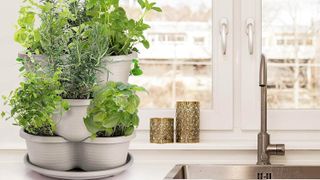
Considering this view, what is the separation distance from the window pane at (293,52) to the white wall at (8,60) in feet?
3.28

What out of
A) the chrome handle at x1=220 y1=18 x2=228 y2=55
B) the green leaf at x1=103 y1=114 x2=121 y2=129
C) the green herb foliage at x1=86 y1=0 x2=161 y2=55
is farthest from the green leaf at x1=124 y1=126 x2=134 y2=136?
the chrome handle at x1=220 y1=18 x2=228 y2=55

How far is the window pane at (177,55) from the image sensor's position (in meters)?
2.34

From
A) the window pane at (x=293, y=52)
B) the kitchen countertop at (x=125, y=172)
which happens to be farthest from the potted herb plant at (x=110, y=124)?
the window pane at (x=293, y=52)

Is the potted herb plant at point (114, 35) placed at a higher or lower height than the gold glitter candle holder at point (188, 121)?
higher

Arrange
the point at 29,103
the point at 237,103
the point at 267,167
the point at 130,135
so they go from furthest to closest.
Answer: the point at 237,103, the point at 267,167, the point at 130,135, the point at 29,103

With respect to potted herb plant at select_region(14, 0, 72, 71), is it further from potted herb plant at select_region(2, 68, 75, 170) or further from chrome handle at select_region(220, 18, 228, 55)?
chrome handle at select_region(220, 18, 228, 55)

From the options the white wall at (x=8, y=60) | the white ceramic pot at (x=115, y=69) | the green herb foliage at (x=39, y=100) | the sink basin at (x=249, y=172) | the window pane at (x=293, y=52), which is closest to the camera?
the green herb foliage at (x=39, y=100)

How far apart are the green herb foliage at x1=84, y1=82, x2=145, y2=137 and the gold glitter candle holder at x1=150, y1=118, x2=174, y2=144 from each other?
0.70m

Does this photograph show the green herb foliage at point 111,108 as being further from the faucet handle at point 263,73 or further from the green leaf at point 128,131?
the faucet handle at point 263,73

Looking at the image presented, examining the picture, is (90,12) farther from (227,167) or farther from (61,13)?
(227,167)

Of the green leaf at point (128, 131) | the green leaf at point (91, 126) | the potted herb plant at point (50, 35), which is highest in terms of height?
the potted herb plant at point (50, 35)

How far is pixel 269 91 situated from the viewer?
2.35 meters

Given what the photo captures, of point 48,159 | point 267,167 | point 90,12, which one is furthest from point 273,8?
point 48,159

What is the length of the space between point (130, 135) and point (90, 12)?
35 centimetres
